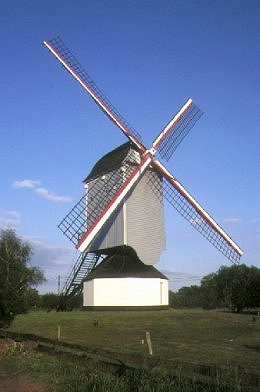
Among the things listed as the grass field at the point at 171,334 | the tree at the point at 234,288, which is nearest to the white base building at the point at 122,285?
the grass field at the point at 171,334

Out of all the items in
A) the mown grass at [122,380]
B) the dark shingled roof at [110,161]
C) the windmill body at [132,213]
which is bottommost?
the mown grass at [122,380]

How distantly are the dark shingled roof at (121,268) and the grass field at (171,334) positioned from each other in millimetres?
7154

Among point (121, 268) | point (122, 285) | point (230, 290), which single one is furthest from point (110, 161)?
point (230, 290)

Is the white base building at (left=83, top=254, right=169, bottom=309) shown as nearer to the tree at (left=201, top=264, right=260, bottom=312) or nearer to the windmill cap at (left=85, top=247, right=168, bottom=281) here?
the windmill cap at (left=85, top=247, right=168, bottom=281)

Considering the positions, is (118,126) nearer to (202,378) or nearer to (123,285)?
(123,285)

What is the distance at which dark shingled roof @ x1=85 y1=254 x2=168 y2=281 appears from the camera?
46.9 metres

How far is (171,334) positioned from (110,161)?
21558 millimetres

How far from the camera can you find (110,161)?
47.7m

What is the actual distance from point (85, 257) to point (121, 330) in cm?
1881

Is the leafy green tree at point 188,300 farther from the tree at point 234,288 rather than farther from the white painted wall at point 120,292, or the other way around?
the white painted wall at point 120,292

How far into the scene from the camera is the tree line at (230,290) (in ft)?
253

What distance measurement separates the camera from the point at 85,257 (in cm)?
4978

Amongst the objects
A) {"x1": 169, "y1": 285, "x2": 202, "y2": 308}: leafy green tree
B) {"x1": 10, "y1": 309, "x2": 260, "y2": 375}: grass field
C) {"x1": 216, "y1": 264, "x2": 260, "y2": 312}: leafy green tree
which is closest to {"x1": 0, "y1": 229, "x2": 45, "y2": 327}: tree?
{"x1": 10, "y1": 309, "x2": 260, "y2": 375}: grass field

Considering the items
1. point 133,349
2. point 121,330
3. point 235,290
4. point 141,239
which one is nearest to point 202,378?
point 133,349
